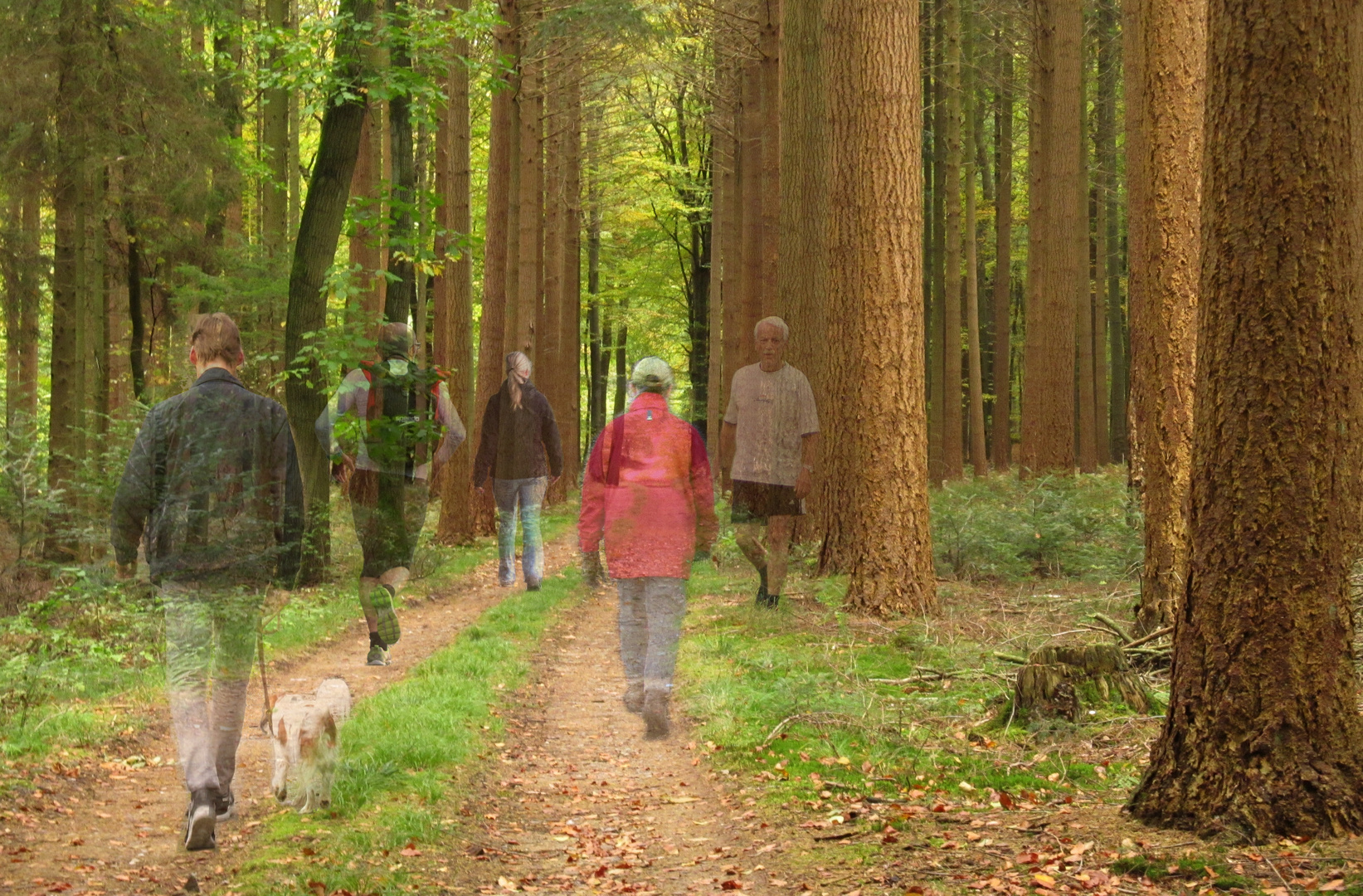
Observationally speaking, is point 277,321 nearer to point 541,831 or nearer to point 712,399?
point 712,399

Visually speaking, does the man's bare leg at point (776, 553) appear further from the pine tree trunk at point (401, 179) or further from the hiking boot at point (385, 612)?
the pine tree trunk at point (401, 179)

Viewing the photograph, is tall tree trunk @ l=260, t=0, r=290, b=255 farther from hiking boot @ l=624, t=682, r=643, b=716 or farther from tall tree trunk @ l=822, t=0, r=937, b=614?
hiking boot @ l=624, t=682, r=643, b=716

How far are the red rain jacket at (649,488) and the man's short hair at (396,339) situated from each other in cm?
249

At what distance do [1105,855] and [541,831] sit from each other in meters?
2.58

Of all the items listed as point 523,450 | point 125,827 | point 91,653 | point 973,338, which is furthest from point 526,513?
point 973,338

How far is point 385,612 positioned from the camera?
8719mm

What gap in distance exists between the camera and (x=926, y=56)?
24.0m

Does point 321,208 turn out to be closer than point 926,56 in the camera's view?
Yes

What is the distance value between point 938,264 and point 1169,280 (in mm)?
18375

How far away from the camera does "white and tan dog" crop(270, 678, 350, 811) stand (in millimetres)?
5484

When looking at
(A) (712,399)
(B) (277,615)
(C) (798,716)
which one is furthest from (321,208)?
(A) (712,399)

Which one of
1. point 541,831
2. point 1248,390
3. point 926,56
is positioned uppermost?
point 926,56

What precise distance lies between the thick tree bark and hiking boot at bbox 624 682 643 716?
365 centimetres

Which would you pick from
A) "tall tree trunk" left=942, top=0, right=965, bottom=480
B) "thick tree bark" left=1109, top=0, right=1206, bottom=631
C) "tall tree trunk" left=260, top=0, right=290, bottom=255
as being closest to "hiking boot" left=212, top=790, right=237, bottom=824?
"thick tree bark" left=1109, top=0, right=1206, bottom=631
